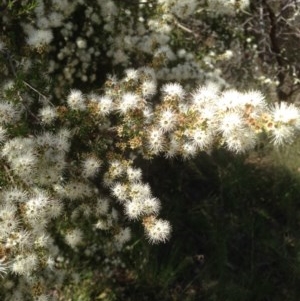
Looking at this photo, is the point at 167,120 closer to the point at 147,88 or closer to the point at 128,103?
the point at 128,103

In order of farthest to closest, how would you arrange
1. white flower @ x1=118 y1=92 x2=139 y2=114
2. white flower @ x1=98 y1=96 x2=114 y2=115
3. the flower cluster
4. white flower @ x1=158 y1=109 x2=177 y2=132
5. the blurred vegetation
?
the blurred vegetation, white flower @ x1=98 y1=96 x2=114 y2=115, white flower @ x1=118 y1=92 x2=139 y2=114, white flower @ x1=158 y1=109 x2=177 y2=132, the flower cluster

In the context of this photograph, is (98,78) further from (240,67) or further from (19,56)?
(240,67)

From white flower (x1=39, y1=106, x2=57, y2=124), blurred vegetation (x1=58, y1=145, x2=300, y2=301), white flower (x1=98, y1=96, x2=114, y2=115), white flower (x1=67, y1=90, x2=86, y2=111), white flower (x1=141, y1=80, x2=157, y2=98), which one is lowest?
blurred vegetation (x1=58, y1=145, x2=300, y2=301)

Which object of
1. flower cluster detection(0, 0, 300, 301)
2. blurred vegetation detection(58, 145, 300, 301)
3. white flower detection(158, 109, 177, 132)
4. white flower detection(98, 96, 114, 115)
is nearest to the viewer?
flower cluster detection(0, 0, 300, 301)

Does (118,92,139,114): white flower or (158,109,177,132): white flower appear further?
(118,92,139,114): white flower

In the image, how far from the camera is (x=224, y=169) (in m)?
4.78

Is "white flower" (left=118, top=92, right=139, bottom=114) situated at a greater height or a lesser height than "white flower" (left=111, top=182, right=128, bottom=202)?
greater

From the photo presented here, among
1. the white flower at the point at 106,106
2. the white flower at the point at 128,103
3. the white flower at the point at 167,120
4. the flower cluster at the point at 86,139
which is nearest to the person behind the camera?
the flower cluster at the point at 86,139

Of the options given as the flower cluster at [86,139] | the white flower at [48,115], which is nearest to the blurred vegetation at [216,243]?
the flower cluster at [86,139]

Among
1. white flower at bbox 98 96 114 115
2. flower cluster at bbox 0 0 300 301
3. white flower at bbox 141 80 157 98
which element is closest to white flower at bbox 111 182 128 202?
flower cluster at bbox 0 0 300 301

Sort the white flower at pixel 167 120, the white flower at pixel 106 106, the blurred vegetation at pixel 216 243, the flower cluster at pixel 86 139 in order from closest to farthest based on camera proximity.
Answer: the flower cluster at pixel 86 139, the white flower at pixel 167 120, the white flower at pixel 106 106, the blurred vegetation at pixel 216 243

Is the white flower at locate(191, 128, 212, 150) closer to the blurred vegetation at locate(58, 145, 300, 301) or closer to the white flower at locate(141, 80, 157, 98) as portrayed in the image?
the white flower at locate(141, 80, 157, 98)

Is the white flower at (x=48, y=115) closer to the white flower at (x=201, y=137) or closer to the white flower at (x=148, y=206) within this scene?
the white flower at (x=148, y=206)

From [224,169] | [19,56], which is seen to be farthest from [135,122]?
[224,169]
